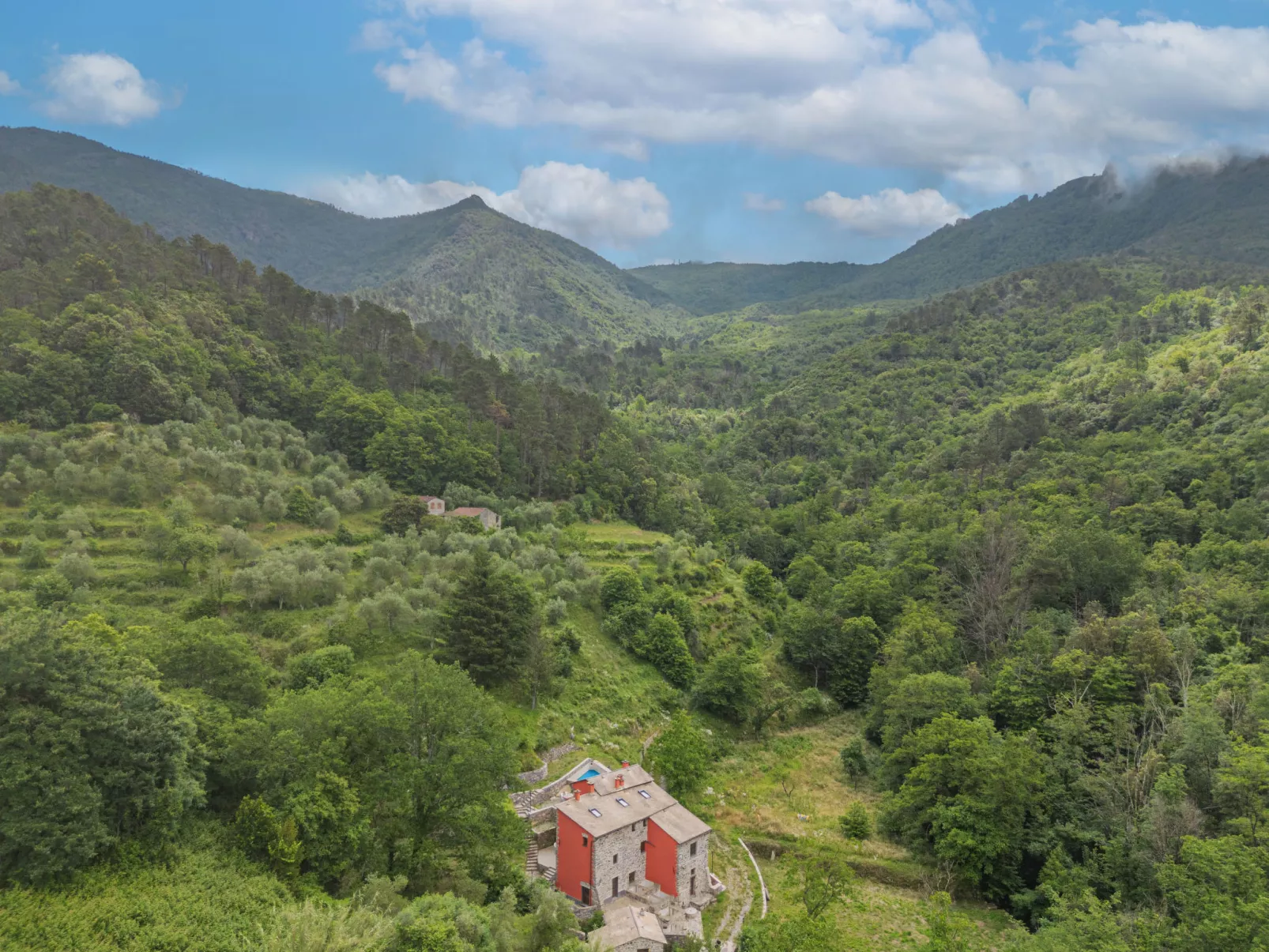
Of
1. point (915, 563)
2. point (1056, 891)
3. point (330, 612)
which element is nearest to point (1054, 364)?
point (915, 563)

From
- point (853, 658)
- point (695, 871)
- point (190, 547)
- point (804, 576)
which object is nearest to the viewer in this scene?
point (695, 871)

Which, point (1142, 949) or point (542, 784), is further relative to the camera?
point (542, 784)

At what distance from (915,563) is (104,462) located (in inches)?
2163

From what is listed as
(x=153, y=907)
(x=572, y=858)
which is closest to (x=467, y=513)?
(x=572, y=858)

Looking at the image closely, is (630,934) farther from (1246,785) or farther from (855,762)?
(855,762)

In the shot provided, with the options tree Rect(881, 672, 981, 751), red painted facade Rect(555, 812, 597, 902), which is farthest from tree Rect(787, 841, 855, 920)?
tree Rect(881, 672, 981, 751)

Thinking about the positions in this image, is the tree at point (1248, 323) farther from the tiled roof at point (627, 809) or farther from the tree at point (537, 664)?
the tiled roof at point (627, 809)

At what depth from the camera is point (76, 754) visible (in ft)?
59.6

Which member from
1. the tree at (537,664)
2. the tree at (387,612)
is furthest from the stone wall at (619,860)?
the tree at (387,612)

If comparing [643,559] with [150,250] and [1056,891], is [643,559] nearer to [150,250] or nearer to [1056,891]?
[1056,891]

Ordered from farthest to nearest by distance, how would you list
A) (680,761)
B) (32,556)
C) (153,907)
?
(32,556), (680,761), (153,907)

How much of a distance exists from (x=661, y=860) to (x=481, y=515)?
35140mm

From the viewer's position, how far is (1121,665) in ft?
104

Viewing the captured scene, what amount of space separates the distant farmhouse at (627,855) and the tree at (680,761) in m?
3.53
